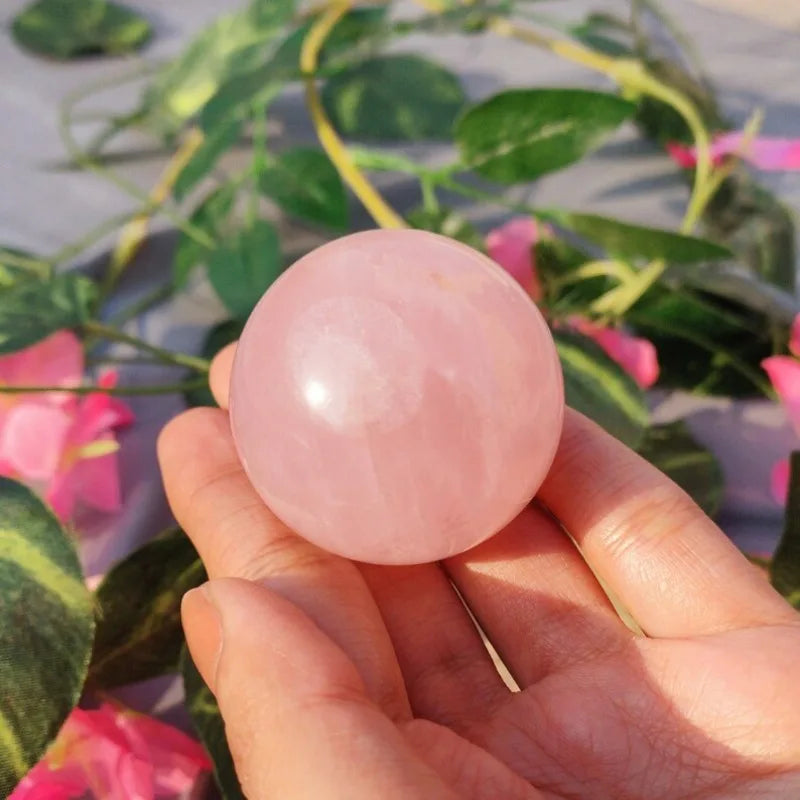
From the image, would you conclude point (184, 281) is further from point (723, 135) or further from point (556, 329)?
point (723, 135)

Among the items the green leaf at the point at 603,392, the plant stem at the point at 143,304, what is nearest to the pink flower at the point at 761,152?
the green leaf at the point at 603,392

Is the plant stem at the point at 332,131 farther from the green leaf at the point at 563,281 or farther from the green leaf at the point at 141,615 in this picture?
the green leaf at the point at 141,615

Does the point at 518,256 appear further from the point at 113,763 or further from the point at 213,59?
the point at 113,763

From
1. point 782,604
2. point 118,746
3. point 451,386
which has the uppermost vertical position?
point 451,386

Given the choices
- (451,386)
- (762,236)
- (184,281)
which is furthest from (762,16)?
(451,386)

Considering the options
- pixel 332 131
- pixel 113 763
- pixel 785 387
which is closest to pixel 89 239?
pixel 332 131

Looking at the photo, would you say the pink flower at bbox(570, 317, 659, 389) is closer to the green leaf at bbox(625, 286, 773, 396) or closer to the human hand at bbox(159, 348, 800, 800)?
the green leaf at bbox(625, 286, 773, 396)
